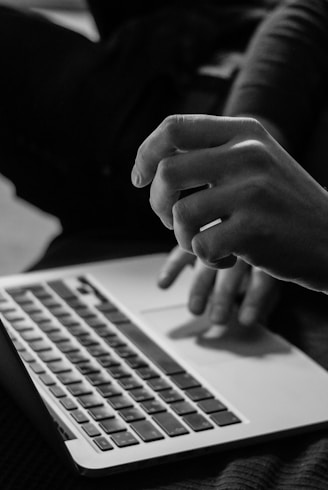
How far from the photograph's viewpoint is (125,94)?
2.98 feet

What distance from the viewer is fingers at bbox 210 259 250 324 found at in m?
A: 0.69

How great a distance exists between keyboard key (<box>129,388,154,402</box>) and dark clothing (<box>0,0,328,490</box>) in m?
0.19

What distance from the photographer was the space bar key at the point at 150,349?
23.7 inches

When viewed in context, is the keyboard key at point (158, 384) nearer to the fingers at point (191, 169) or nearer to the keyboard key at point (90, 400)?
the keyboard key at point (90, 400)

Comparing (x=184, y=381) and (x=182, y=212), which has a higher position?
(x=182, y=212)

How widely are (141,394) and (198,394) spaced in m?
0.03

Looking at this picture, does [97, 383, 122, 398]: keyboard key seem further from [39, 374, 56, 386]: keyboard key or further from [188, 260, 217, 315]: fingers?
[188, 260, 217, 315]: fingers

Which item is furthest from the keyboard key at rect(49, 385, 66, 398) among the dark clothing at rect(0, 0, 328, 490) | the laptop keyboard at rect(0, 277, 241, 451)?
the dark clothing at rect(0, 0, 328, 490)

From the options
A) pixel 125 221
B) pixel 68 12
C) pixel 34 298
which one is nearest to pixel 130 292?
pixel 34 298

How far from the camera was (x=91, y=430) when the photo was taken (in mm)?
516

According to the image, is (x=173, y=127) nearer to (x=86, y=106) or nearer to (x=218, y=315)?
(x=218, y=315)

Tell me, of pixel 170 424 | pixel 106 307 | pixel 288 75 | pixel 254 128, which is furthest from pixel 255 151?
pixel 288 75

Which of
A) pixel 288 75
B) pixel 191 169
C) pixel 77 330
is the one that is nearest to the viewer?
pixel 191 169

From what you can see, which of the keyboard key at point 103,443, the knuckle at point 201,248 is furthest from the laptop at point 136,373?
the knuckle at point 201,248
